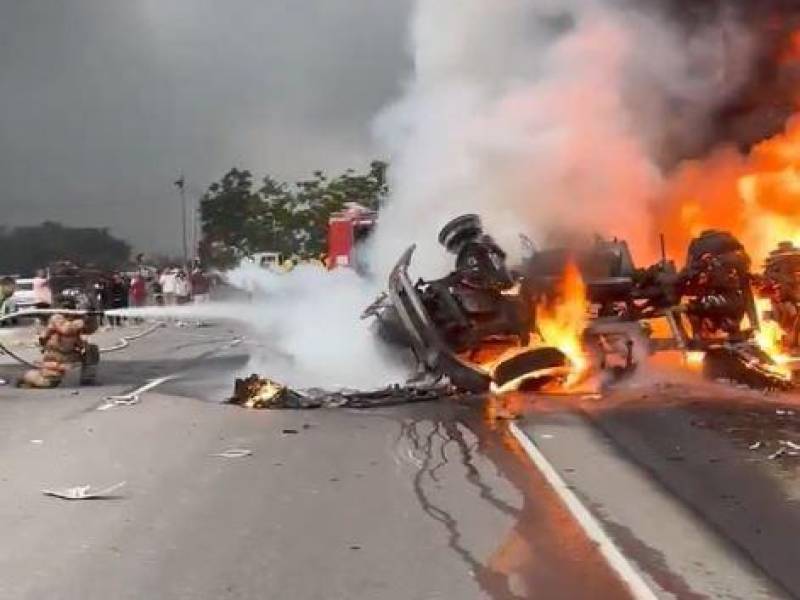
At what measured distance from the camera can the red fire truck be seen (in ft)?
74.1

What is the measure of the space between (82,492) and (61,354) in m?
7.77

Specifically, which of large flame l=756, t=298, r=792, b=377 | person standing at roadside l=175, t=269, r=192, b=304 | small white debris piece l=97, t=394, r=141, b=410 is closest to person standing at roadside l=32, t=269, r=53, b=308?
person standing at roadside l=175, t=269, r=192, b=304

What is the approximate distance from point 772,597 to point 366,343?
9.72 meters

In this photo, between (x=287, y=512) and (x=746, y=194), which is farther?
(x=746, y=194)

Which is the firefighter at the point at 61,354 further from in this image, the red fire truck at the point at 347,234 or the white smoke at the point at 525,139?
the red fire truck at the point at 347,234

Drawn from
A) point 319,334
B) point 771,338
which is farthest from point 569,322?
point 319,334

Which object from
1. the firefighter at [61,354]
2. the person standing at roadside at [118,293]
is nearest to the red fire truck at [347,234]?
the firefighter at [61,354]

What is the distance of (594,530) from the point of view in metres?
6.50

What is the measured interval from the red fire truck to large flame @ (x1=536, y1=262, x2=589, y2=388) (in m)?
8.79

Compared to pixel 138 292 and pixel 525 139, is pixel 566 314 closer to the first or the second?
pixel 525 139

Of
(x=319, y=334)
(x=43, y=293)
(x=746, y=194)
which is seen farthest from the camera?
(x=43, y=293)

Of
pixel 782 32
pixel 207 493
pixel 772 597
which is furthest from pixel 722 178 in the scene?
pixel 772 597

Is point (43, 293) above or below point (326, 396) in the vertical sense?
above

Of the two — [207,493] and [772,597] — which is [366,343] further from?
[772,597]
